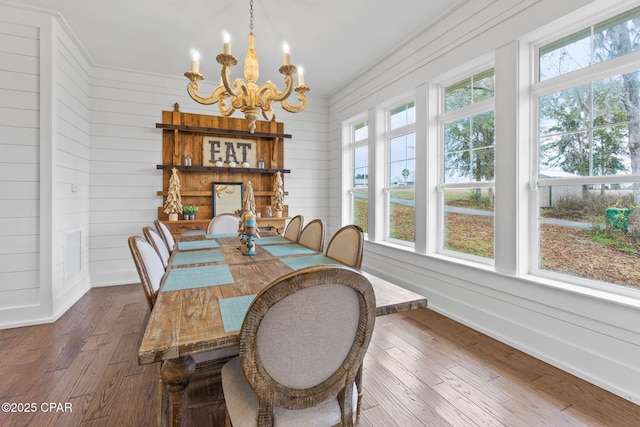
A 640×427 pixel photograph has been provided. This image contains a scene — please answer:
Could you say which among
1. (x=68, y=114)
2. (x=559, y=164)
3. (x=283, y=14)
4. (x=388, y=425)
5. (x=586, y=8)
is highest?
(x=283, y=14)

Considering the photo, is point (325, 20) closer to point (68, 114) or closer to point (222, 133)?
point (222, 133)

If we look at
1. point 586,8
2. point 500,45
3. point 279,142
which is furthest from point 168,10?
point 586,8

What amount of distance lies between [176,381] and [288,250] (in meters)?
1.42

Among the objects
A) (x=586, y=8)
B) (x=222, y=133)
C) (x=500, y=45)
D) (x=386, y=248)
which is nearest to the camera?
(x=586, y=8)

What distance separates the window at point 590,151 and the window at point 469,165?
420 millimetres

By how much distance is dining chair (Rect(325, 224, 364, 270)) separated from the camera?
5.99 feet

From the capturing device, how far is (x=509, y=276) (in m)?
2.38

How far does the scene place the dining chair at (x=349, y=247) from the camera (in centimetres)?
183

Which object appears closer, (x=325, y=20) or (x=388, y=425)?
(x=388, y=425)

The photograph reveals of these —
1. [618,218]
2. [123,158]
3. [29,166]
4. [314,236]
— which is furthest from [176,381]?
[123,158]

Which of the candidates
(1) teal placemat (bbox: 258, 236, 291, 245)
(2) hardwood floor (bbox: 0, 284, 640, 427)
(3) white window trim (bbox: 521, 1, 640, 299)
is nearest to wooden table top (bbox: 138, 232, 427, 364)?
(1) teal placemat (bbox: 258, 236, 291, 245)

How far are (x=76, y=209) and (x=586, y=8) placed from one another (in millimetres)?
5046

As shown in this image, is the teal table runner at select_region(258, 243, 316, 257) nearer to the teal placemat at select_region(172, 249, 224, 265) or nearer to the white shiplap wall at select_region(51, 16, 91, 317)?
the teal placemat at select_region(172, 249, 224, 265)

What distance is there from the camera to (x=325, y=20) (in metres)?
2.97
